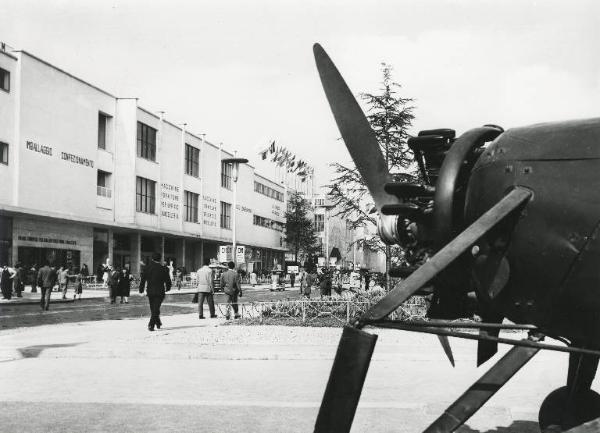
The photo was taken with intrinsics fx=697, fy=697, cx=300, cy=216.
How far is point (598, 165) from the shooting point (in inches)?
120

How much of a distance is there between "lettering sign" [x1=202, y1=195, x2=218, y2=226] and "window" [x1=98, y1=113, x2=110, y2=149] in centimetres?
1558

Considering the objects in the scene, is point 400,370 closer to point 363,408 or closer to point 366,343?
point 363,408

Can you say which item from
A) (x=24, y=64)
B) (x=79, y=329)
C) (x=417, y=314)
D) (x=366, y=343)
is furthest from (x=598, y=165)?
(x=24, y=64)

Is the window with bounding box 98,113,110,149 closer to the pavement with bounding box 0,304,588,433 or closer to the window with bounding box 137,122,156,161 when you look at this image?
the window with bounding box 137,122,156,161

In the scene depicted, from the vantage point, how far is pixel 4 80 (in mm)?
34594

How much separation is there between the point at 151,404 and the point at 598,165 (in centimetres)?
581

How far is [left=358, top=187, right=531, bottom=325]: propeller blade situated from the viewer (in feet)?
9.71

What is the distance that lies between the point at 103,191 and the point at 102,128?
14.4 ft

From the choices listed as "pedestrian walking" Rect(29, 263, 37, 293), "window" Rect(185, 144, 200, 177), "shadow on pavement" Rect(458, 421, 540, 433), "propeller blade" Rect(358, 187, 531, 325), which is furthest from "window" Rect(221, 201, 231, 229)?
"propeller blade" Rect(358, 187, 531, 325)

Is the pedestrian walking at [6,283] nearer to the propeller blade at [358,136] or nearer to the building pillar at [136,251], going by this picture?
the building pillar at [136,251]

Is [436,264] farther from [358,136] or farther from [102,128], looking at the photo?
[102,128]

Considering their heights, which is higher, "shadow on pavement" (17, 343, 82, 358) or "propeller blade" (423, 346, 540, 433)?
"propeller blade" (423, 346, 540, 433)

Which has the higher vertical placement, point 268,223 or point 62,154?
point 62,154

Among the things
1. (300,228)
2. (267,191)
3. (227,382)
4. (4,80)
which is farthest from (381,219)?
(267,191)
